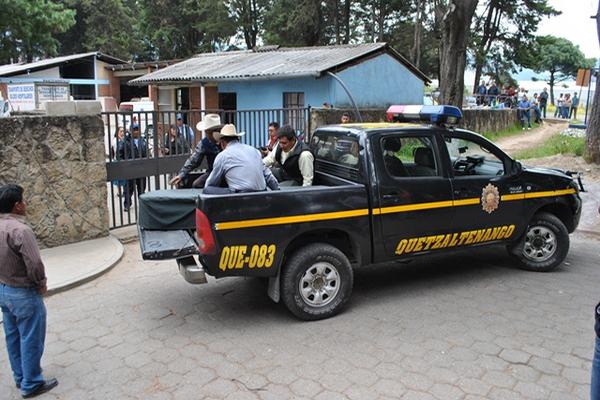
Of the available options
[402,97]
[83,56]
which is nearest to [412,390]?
[402,97]

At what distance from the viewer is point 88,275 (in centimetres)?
645

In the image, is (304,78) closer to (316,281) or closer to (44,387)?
(316,281)

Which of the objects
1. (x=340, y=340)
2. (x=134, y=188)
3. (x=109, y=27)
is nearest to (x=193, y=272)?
(x=340, y=340)

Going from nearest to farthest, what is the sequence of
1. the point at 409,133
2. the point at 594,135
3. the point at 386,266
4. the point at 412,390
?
the point at 412,390 < the point at 409,133 < the point at 386,266 < the point at 594,135

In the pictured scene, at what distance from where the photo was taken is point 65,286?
6.10m

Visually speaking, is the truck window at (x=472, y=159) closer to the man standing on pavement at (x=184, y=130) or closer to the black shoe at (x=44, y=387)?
the black shoe at (x=44, y=387)

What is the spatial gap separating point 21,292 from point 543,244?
18.0 feet

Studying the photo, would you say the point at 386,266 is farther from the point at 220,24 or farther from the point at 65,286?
the point at 220,24

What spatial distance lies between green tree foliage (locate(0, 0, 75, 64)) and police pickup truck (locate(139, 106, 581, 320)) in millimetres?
24821

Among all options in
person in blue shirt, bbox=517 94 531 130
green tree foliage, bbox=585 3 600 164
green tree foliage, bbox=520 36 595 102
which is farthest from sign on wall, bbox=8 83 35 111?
green tree foliage, bbox=520 36 595 102

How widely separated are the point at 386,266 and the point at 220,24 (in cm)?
3173

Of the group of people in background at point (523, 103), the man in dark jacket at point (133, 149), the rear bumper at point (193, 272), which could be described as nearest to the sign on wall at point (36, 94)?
the man in dark jacket at point (133, 149)

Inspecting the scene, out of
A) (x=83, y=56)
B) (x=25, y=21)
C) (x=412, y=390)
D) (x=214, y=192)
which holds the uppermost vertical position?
(x=25, y=21)

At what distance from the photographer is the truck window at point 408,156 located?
5.53 meters
